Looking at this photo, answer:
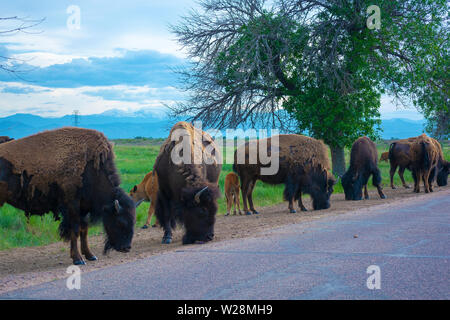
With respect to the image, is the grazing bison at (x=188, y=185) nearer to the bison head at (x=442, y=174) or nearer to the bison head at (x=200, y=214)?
the bison head at (x=200, y=214)

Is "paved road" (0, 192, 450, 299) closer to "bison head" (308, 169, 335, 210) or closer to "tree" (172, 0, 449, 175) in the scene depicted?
"bison head" (308, 169, 335, 210)

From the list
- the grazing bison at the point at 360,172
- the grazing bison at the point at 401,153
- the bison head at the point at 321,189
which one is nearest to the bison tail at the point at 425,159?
the grazing bison at the point at 401,153

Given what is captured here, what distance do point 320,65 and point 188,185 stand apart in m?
14.1

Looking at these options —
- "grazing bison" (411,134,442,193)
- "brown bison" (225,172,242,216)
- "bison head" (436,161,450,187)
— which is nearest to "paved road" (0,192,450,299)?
"brown bison" (225,172,242,216)

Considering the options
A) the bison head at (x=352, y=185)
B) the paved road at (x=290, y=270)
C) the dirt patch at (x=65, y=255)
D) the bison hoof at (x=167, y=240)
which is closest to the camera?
the paved road at (x=290, y=270)

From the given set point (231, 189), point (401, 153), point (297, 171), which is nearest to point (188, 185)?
point (231, 189)

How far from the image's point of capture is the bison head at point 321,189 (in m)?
15.6

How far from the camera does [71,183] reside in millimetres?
8195

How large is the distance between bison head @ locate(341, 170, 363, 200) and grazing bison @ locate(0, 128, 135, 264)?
11410 mm

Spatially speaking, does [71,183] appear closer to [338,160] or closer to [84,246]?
[84,246]

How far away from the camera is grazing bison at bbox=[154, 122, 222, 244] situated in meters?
9.32

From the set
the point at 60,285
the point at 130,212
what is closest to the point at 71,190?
the point at 130,212

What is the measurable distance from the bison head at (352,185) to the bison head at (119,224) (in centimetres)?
1143
